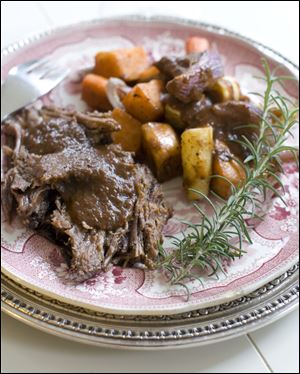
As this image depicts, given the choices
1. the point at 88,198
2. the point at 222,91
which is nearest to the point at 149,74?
the point at 222,91

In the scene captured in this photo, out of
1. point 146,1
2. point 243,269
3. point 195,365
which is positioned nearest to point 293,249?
point 243,269

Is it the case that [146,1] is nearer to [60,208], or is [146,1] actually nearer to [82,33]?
[82,33]

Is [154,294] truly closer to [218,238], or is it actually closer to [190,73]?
[218,238]

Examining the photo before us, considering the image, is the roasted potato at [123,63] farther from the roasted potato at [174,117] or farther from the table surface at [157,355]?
Result: the table surface at [157,355]

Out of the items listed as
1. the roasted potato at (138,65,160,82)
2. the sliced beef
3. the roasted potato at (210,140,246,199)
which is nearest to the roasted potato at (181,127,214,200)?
the roasted potato at (210,140,246,199)

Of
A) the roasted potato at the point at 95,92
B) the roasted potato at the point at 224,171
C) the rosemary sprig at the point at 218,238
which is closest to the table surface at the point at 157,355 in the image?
the rosemary sprig at the point at 218,238

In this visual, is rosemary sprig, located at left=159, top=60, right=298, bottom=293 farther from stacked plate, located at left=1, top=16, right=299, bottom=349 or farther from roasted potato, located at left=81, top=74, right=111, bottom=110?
roasted potato, located at left=81, top=74, right=111, bottom=110
